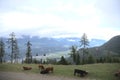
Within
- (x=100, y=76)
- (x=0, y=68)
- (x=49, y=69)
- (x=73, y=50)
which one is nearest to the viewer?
(x=100, y=76)

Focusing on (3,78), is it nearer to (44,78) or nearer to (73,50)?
(44,78)

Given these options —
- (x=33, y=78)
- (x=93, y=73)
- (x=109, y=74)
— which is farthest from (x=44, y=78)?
(x=109, y=74)

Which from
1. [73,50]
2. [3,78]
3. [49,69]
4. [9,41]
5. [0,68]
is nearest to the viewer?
[3,78]

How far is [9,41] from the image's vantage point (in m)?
60.5

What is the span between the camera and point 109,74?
89.9ft

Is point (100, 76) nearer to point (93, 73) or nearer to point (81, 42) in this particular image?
point (93, 73)

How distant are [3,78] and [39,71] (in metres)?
6.40

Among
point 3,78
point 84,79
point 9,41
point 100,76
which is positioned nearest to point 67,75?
point 84,79

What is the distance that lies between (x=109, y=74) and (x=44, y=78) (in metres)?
8.80

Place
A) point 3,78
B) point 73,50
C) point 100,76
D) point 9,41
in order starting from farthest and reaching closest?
point 73,50, point 9,41, point 100,76, point 3,78

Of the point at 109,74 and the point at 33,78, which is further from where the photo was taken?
the point at 109,74

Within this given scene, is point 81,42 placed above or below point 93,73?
above

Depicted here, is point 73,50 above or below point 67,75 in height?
above

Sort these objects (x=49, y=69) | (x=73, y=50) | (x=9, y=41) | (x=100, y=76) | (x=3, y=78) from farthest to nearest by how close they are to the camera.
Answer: (x=73, y=50) < (x=9, y=41) < (x=49, y=69) < (x=100, y=76) < (x=3, y=78)
